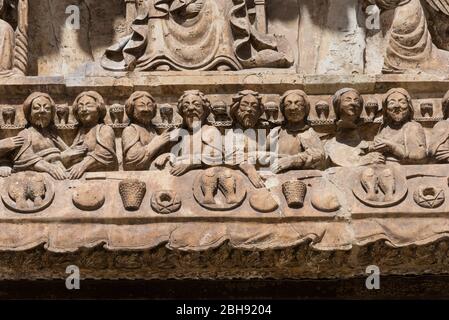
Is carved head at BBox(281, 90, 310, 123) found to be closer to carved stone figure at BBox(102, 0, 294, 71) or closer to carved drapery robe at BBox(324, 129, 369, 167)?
carved drapery robe at BBox(324, 129, 369, 167)

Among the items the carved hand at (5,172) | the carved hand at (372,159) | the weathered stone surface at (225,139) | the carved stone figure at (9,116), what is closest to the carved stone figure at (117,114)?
the weathered stone surface at (225,139)

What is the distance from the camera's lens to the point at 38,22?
36.3 ft

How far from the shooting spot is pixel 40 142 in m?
10.1

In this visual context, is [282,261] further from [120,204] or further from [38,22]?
[38,22]

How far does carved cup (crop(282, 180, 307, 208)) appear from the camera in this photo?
9.72 m

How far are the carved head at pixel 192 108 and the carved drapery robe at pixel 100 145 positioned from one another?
0.53 metres

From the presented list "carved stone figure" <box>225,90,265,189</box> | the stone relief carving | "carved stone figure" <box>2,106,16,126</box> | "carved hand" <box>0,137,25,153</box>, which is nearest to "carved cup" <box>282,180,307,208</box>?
"carved stone figure" <box>225,90,265,189</box>

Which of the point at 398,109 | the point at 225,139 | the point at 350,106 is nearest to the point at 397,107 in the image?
the point at 398,109

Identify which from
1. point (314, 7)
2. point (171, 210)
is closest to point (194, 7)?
point (314, 7)

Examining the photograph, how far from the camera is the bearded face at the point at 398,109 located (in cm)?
1013

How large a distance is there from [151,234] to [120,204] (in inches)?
12.4

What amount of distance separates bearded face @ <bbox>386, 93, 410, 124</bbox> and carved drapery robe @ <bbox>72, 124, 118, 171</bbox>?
1974mm

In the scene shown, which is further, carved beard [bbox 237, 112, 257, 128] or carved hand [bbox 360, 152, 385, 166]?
carved beard [bbox 237, 112, 257, 128]

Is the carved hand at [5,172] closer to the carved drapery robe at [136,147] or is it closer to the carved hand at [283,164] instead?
the carved drapery robe at [136,147]
